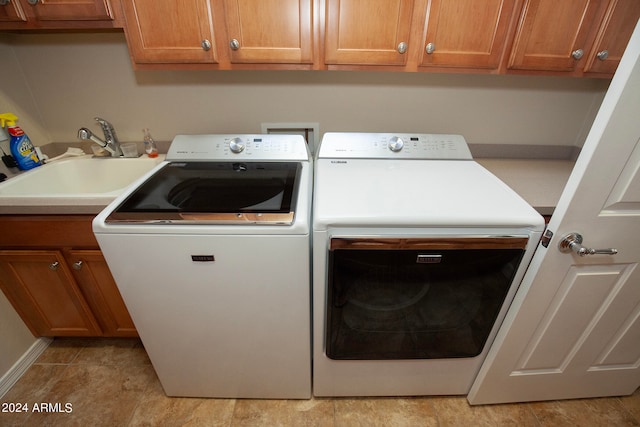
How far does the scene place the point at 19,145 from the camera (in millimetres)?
1328

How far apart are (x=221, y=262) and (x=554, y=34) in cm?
157

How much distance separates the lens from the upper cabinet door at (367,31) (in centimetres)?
104

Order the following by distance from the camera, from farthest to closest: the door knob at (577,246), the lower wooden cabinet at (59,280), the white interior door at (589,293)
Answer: the lower wooden cabinet at (59,280)
the door knob at (577,246)
the white interior door at (589,293)

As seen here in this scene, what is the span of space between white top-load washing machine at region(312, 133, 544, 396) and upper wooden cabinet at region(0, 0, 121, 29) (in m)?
1.01

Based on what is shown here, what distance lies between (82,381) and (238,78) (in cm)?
180

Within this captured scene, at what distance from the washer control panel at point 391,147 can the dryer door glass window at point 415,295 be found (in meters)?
0.60

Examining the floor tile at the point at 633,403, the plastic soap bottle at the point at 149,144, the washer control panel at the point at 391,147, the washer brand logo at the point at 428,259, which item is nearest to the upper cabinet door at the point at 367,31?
the washer control panel at the point at 391,147

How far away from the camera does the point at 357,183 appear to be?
107cm

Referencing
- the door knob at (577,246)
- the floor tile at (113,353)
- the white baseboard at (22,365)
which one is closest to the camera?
the door knob at (577,246)

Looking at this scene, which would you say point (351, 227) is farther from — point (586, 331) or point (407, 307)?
point (586, 331)

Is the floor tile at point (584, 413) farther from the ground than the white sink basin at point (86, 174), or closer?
closer

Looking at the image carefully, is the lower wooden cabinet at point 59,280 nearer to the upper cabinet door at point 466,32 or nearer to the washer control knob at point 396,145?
the washer control knob at point 396,145

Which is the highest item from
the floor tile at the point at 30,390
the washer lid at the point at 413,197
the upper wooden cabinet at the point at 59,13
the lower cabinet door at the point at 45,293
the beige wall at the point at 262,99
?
the upper wooden cabinet at the point at 59,13

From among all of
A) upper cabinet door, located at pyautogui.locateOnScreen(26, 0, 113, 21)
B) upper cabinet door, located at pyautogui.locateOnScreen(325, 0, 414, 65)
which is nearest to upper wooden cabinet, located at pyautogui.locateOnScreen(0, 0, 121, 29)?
upper cabinet door, located at pyautogui.locateOnScreen(26, 0, 113, 21)
